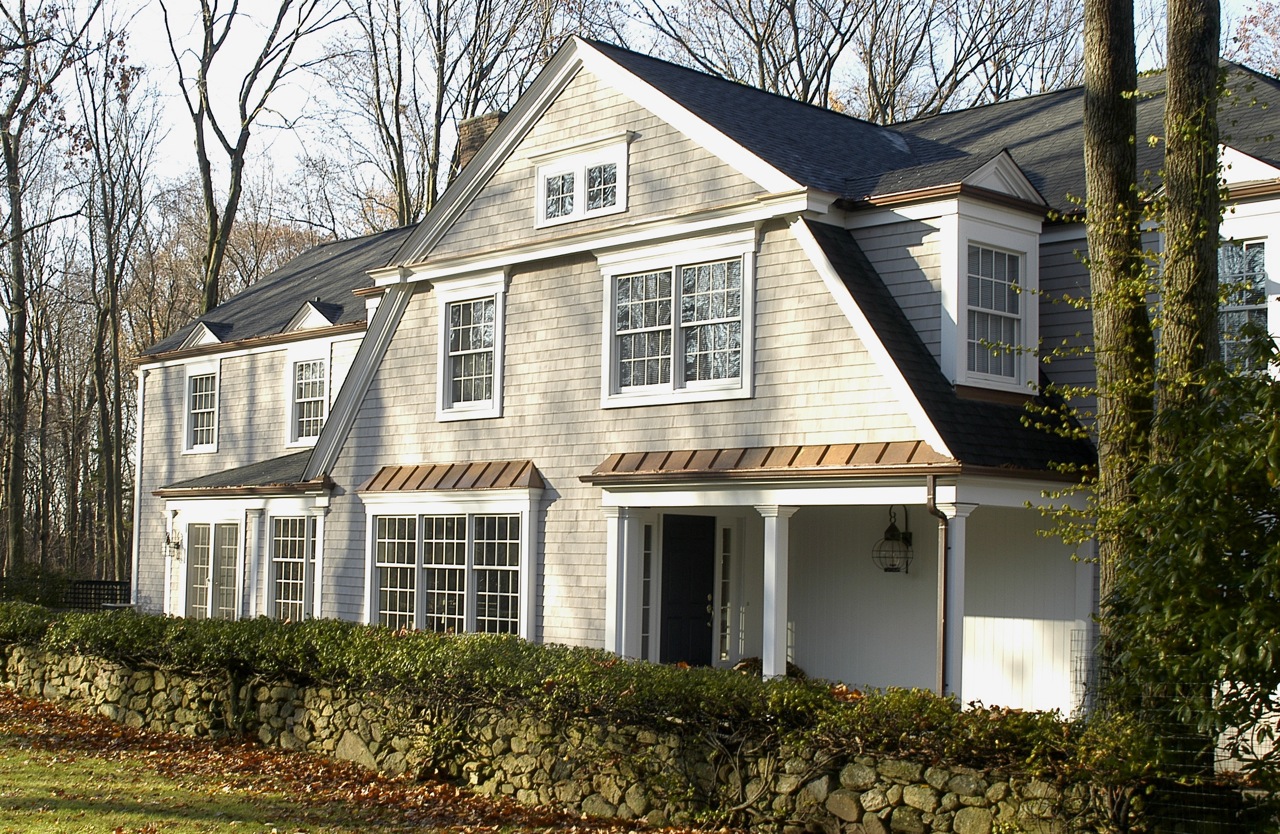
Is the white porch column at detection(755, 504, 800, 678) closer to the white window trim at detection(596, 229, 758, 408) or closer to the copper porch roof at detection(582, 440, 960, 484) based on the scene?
the copper porch roof at detection(582, 440, 960, 484)

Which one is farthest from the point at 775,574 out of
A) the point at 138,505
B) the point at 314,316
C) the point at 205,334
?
the point at 138,505

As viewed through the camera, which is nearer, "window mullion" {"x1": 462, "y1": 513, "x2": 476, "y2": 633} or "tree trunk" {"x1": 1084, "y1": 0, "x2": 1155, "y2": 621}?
"tree trunk" {"x1": 1084, "y1": 0, "x2": 1155, "y2": 621}

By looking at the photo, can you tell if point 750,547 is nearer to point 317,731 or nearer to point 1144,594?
point 317,731

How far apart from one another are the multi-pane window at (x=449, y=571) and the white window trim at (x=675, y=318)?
2310 mm

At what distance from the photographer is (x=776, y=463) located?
14.0 metres

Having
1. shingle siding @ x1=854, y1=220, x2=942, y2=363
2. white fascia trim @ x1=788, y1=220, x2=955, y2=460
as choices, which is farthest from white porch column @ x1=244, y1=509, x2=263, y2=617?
shingle siding @ x1=854, y1=220, x2=942, y2=363

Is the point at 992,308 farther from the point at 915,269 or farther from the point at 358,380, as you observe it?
the point at 358,380

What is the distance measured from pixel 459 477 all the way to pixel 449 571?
123cm

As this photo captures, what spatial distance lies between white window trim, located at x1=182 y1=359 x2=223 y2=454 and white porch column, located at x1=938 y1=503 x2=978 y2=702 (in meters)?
16.2

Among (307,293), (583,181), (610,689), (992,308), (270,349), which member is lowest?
(610,689)

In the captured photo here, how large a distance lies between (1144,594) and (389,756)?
7.82 metres

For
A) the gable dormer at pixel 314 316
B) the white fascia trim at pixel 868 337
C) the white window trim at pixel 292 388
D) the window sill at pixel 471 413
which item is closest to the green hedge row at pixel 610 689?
the white fascia trim at pixel 868 337

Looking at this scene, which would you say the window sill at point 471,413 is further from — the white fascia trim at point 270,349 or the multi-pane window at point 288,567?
the multi-pane window at point 288,567

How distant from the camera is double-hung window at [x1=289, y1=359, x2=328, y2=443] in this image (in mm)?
22719
